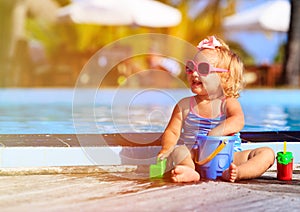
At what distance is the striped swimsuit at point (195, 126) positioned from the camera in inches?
132

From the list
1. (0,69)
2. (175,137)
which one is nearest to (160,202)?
(175,137)

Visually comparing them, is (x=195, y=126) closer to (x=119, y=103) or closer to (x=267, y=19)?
(x=119, y=103)

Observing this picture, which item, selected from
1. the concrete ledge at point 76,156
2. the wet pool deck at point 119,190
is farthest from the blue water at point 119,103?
the wet pool deck at point 119,190

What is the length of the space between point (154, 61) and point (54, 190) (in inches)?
380

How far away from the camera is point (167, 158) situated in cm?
330

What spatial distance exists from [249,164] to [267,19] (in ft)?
37.3

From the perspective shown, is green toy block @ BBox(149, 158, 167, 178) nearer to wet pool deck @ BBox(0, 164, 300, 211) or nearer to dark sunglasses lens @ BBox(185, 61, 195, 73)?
wet pool deck @ BBox(0, 164, 300, 211)

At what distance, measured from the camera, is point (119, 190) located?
289 cm

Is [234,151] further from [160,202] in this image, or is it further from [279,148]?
[160,202]

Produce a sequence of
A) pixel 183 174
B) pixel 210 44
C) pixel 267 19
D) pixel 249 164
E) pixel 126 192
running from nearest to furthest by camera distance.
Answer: pixel 126 192
pixel 183 174
pixel 249 164
pixel 210 44
pixel 267 19

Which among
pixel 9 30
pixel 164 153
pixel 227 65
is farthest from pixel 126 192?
pixel 9 30

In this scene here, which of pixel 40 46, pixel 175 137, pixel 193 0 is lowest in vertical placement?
pixel 175 137

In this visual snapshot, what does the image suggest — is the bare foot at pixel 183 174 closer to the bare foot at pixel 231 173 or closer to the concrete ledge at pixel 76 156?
the bare foot at pixel 231 173

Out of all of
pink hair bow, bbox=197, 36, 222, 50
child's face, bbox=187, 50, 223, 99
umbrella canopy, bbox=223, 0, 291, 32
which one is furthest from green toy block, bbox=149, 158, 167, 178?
umbrella canopy, bbox=223, 0, 291, 32
